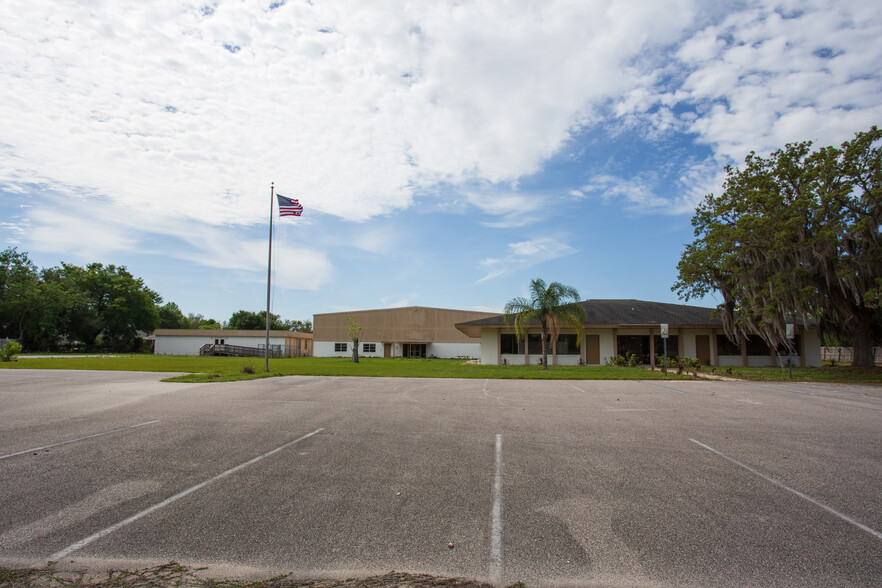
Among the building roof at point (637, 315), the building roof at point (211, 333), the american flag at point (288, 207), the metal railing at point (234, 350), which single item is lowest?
the metal railing at point (234, 350)

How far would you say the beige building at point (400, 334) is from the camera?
200ft

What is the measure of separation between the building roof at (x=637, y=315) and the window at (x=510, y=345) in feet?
4.12

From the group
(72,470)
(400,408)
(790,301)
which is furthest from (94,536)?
(790,301)

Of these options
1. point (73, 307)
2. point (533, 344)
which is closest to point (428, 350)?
point (533, 344)

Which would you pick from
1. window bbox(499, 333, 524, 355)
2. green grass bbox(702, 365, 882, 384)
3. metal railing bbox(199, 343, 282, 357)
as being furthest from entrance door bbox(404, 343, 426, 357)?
green grass bbox(702, 365, 882, 384)

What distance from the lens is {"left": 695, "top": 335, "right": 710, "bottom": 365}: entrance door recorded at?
111 feet

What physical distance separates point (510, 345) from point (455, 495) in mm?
30815

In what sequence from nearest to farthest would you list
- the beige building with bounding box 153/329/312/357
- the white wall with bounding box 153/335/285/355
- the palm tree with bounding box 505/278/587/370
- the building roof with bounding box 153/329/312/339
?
the palm tree with bounding box 505/278/587/370, the building roof with bounding box 153/329/312/339, the beige building with bounding box 153/329/312/357, the white wall with bounding box 153/335/285/355

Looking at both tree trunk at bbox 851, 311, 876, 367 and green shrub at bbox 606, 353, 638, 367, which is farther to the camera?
green shrub at bbox 606, 353, 638, 367

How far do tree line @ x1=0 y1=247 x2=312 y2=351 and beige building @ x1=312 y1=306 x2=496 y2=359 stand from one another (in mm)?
31109

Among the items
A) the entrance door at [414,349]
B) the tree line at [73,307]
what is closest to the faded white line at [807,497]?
the entrance door at [414,349]

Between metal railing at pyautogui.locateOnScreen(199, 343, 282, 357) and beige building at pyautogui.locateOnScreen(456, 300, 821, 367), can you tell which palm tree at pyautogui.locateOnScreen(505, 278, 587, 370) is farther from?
metal railing at pyautogui.locateOnScreen(199, 343, 282, 357)

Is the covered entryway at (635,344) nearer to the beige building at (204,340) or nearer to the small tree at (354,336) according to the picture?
the small tree at (354,336)

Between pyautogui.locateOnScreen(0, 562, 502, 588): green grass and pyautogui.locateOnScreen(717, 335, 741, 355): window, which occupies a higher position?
pyautogui.locateOnScreen(717, 335, 741, 355): window
